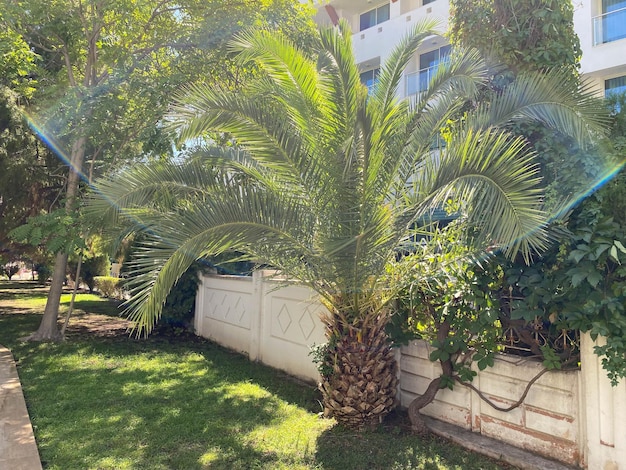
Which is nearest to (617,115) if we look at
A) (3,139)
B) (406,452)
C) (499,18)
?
(499,18)

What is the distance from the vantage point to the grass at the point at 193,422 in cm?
430

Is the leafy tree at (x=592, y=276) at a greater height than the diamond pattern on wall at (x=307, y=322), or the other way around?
the leafy tree at (x=592, y=276)

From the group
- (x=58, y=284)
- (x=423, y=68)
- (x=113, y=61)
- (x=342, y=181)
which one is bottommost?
(x=58, y=284)

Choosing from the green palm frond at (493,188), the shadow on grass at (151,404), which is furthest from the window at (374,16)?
the green palm frond at (493,188)

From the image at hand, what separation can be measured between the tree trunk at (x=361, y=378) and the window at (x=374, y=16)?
52.0 feet

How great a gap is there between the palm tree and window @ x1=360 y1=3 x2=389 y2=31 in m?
14.4

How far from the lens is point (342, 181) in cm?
441

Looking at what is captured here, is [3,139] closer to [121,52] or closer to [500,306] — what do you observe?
[121,52]

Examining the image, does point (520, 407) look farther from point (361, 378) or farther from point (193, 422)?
point (193, 422)

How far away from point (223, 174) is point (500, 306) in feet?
10.5

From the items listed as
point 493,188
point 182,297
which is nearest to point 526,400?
point 493,188

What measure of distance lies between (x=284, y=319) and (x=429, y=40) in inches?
477

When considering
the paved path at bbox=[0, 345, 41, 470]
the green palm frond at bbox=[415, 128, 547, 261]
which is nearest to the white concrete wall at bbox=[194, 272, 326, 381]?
the green palm frond at bbox=[415, 128, 547, 261]

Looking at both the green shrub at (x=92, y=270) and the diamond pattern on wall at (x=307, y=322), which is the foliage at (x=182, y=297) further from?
the green shrub at (x=92, y=270)
